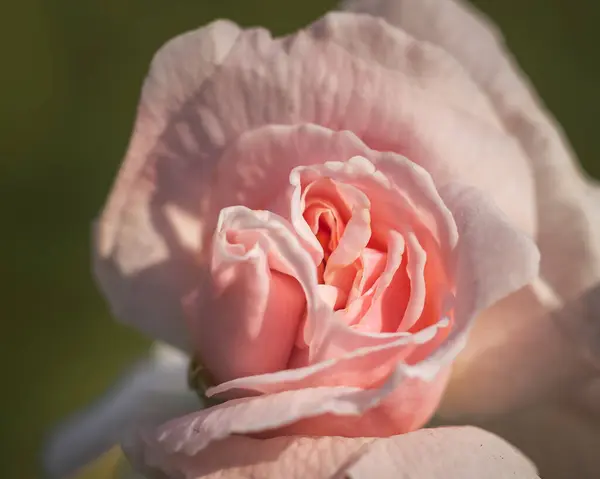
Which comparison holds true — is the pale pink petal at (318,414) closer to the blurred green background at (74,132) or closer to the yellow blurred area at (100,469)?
the yellow blurred area at (100,469)

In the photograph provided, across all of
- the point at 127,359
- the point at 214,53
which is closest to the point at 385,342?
the point at 214,53

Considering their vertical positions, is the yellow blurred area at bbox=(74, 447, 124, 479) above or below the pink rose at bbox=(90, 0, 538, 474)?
below

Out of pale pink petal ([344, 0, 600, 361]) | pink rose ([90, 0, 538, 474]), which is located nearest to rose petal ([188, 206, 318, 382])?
pink rose ([90, 0, 538, 474])

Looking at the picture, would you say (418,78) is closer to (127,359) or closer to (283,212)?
(283,212)

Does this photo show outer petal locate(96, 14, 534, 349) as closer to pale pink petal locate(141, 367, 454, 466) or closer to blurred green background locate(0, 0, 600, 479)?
pale pink petal locate(141, 367, 454, 466)

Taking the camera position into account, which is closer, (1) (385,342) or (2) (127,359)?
(1) (385,342)
